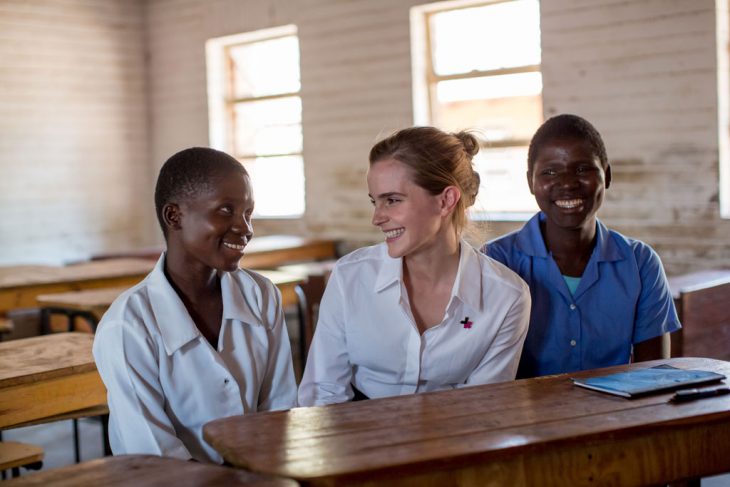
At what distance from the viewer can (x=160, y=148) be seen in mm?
8461

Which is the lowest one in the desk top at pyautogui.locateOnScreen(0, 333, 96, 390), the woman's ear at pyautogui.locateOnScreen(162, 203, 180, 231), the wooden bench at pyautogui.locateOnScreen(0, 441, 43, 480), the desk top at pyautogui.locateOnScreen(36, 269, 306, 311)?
the wooden bench at pyautogui.locateOnScreen(0, 441, 43, 480)

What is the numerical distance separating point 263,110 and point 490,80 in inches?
93.3

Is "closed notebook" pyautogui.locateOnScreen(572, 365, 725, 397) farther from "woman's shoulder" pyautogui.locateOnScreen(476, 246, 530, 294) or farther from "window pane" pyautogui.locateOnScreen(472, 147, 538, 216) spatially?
"window pane" pyautogui.locateOnScreen(472, 147, 538, 216)

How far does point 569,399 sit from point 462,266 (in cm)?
59

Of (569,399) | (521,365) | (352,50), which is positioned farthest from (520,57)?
(569,399)

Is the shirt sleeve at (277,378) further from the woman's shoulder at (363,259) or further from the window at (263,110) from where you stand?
the window at (263,110)

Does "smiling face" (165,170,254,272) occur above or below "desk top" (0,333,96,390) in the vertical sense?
above

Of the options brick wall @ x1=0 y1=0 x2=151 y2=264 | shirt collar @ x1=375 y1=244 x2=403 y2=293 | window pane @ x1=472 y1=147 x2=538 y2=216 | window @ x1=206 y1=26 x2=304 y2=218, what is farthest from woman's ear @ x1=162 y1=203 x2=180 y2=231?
brick wall @ x1=0 y1=0 x2=151 y2=264

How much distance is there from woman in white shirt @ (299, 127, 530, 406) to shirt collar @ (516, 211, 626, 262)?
271mm

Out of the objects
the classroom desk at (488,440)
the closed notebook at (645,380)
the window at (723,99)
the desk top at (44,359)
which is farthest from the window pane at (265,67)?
the classroom desk at (488,440)

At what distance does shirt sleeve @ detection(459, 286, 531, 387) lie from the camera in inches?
94.0

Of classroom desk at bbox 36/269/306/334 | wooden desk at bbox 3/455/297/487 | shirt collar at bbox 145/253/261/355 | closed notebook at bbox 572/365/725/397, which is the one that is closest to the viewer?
wooden desk at bbox 3/455/297/487

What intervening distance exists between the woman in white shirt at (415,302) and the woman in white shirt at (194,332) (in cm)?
16

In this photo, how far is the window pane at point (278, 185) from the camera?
7.65 m
